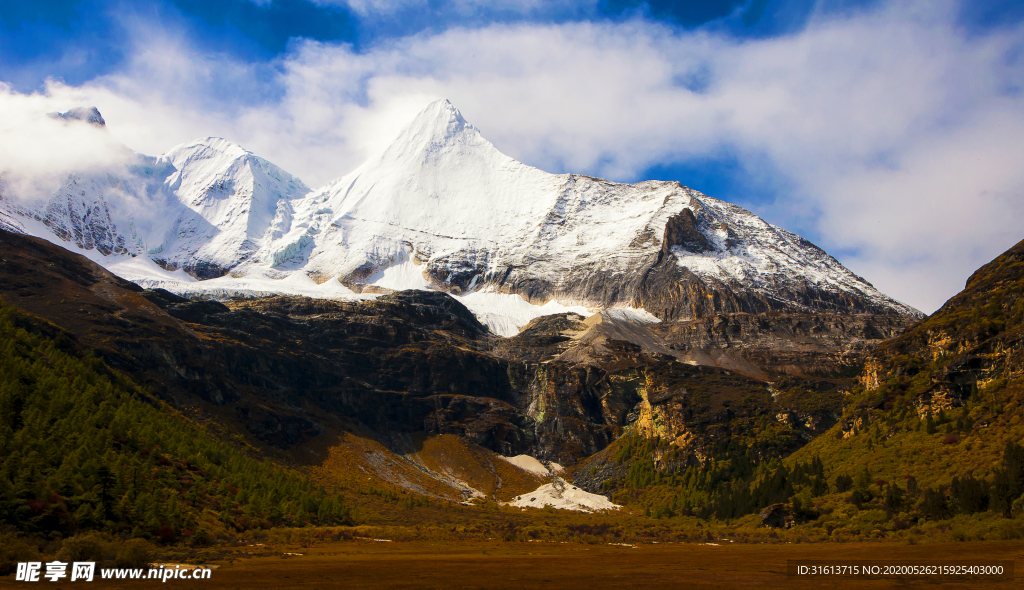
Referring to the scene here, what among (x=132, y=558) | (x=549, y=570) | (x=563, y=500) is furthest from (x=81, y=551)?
(x=563, y=500)

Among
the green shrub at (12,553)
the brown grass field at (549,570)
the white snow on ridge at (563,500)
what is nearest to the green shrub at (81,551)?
the green shrub at (12,553)

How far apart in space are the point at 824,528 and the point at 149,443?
82368 millimetres

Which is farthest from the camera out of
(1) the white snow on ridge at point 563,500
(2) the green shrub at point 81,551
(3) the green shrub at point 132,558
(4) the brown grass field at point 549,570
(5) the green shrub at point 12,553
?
(1) the white snow on ridge at point 563,500

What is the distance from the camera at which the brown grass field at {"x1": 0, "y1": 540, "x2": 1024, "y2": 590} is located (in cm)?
3706

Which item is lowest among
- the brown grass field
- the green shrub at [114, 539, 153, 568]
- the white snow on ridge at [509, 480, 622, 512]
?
the white snow on ridge at [509, 480, 622, 512]

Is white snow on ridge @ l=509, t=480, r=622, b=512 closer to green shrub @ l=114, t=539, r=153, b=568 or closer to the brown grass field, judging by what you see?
the brown grass field

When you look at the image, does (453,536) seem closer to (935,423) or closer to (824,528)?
(824,528)

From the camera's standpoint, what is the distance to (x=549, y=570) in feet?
159

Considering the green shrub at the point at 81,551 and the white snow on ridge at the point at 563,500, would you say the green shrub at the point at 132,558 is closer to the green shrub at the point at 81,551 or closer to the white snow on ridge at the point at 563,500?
the green shrub at the point at 81,551

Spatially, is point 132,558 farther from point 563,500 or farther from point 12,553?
point 563,500

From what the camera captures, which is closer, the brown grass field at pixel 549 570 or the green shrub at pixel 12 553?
the green shrub at pixel 12 553

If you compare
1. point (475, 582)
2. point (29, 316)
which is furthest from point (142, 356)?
point (475, 582)

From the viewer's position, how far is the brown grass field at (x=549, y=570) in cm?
3706

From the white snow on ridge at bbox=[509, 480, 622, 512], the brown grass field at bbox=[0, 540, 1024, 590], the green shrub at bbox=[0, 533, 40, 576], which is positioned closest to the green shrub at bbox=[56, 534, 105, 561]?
the green shrub at bbox=[0, 533, 40, 576]
